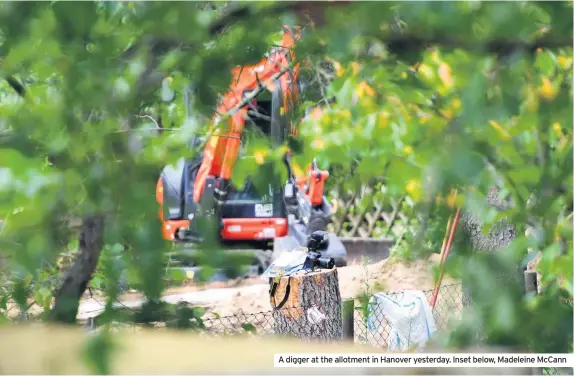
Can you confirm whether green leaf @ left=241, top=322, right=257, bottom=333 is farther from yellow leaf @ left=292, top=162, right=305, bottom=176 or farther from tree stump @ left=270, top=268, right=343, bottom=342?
tree stump @ left=270, top=268, right=343, bottom=342

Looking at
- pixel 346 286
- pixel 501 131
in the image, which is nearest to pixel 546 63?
pixel 501 131

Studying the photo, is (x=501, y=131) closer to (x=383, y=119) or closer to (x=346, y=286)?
(x=383, y=119)

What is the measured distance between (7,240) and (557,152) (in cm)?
95

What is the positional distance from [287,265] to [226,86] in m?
2.90

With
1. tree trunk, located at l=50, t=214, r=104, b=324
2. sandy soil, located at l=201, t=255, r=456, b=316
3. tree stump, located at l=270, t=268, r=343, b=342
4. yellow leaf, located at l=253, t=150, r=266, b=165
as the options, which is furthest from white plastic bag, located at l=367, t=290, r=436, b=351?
tree trunk, located at l=50, t=214, r=104, b=324

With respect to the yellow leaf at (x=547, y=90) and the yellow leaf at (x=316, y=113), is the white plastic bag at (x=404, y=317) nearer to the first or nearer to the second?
the yellow leaf at (x=316, y=113)

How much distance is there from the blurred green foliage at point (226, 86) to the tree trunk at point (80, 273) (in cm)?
3

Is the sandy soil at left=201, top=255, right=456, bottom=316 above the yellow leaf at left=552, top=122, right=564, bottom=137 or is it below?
below

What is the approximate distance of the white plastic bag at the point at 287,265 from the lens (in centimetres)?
396

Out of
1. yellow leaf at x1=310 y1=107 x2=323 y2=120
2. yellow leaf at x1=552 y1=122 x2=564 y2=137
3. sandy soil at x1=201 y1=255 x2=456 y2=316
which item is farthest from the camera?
sandy soil at x1=201 y1=255 x2=456 y2=316

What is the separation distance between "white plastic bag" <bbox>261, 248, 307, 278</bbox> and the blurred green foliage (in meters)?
2.60

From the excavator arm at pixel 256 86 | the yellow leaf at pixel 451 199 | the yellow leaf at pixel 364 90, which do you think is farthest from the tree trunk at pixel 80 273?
the yellow leaf at pixel 364 90

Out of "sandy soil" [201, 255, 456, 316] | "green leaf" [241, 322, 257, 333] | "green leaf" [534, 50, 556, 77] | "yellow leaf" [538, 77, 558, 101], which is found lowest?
"sandy soil" [201, 255, 456, 316]

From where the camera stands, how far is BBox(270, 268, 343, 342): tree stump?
12.6ft
